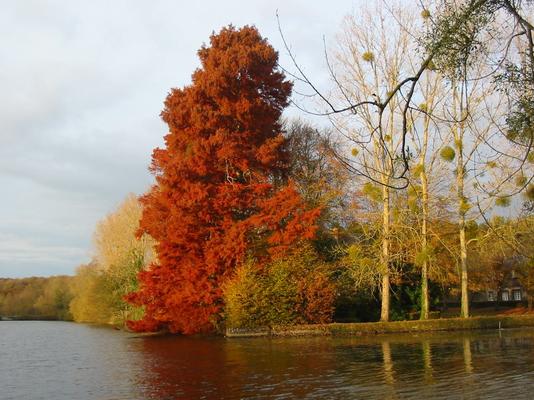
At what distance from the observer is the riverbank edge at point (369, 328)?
1107 inches

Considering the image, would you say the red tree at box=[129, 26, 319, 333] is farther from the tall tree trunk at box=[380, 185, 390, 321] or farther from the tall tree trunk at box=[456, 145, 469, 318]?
the tall tree trunk at box=[456, 145, 469, 318]

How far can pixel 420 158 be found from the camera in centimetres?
3184

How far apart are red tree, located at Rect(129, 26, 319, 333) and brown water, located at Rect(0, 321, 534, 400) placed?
4.91 m

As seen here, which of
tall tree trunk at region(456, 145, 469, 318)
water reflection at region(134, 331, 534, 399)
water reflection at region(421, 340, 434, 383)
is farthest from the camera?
tall tree trunk at region(456, 145, 469, 318)

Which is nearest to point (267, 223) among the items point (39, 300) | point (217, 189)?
point (217, 189)

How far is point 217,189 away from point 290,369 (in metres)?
16.3

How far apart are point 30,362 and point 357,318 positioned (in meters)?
18.1

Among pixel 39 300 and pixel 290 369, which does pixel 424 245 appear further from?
pixel 39 300

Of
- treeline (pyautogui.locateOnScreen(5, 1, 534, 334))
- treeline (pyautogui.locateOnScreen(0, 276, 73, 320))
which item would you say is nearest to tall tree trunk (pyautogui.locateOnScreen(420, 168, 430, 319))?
treeline (pyautogui.locateOnScreen(5, 1, 534, 334))

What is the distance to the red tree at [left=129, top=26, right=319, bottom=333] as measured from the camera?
30391mm

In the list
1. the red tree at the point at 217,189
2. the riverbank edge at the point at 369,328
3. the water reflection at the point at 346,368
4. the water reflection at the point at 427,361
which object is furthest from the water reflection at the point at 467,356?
the red tree at the point at 217,189

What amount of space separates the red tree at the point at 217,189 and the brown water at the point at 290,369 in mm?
4910

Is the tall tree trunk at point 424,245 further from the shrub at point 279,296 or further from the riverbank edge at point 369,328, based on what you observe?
the shrub at point 279,296

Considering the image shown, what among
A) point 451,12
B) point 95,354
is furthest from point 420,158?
point 451,12
